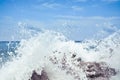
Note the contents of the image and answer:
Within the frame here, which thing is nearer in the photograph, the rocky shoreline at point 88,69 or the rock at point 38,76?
the rock at point 38,76

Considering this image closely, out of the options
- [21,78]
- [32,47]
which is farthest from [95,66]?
[21,78]

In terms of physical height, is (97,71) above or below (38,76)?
below

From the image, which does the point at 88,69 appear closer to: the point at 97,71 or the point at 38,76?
the point at 97,71

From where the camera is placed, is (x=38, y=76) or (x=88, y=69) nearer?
(x=38, y=76)

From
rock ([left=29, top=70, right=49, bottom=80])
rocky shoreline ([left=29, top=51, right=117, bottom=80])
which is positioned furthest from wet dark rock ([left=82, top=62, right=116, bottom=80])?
rock ([left=29, top=70, right=49, bottom=80])

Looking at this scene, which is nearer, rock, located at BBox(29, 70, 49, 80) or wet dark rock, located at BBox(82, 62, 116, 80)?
rock, located at BBox(29, 70, 49, 80)

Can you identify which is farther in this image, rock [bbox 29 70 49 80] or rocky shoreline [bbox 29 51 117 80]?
rocky shoreline [bbox 29 51 117 80]

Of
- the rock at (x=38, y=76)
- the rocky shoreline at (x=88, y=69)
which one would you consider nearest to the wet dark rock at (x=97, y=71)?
the rocky shoreline at (x=88, y=69)

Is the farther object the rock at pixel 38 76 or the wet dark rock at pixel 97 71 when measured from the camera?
the wet dark rock at pixel 97 71

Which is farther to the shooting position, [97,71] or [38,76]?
[97,71]

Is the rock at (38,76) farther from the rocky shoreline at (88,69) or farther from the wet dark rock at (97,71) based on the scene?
the wet dark rock at (97,71)

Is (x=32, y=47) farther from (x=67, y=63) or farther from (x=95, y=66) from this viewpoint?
(x=95, y=66)

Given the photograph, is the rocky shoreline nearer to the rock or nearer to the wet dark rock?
the wet dark rock

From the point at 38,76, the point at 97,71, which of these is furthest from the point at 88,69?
the point at 38,76
